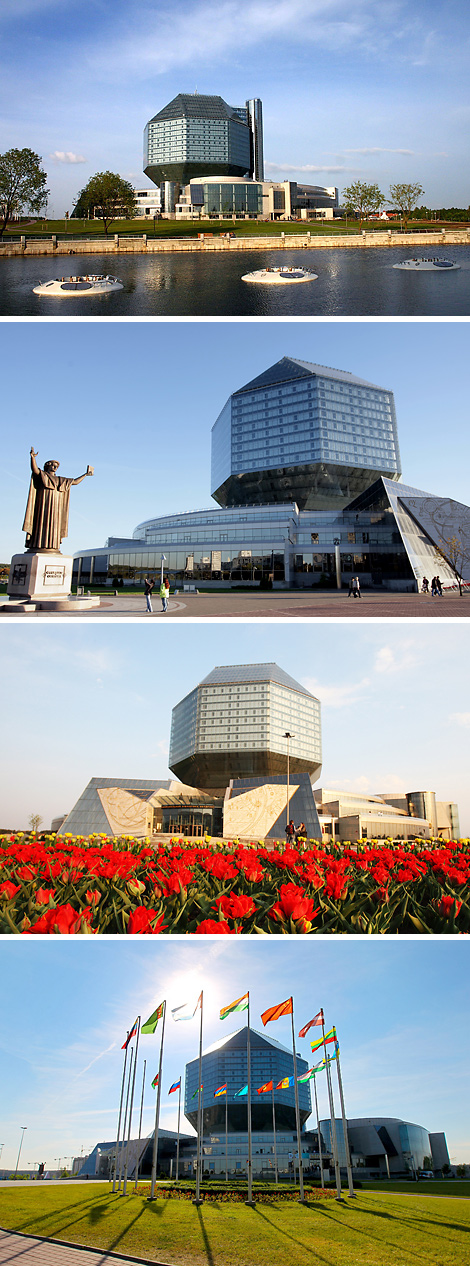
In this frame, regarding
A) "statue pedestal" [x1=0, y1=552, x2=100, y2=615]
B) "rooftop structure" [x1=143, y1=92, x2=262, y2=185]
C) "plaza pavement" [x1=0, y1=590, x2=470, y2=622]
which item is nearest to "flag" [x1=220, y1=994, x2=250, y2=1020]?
"plaza pavement" [x1=0, y1=590, x2=470, y2=622]

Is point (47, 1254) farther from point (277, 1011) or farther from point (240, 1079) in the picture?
point (240, 1079)

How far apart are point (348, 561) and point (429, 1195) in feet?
90.1

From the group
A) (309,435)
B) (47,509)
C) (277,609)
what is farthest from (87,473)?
(309,435)

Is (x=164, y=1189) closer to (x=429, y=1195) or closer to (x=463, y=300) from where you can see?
(x=429, y=1195)

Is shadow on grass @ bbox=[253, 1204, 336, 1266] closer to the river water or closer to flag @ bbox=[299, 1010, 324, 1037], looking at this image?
flag @ bbox=[299, 1010, 324, 1037]

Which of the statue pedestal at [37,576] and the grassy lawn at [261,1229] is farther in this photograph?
the statue pedestal at [37,576]

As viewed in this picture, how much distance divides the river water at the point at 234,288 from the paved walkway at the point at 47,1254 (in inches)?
993

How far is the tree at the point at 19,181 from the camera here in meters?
47.2

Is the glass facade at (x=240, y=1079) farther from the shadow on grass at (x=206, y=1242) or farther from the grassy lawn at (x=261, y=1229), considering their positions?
the shadow on grass at (x=206, y=1242)

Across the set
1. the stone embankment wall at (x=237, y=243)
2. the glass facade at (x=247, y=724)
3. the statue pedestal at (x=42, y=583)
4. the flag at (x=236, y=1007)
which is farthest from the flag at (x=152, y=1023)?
the stone embankment wall at (x=237, y=243)

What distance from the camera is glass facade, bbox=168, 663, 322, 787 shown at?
26.0 m

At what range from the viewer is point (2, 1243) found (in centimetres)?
772

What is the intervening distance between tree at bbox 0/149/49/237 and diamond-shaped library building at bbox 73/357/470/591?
765 inches

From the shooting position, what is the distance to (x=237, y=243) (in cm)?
5469
